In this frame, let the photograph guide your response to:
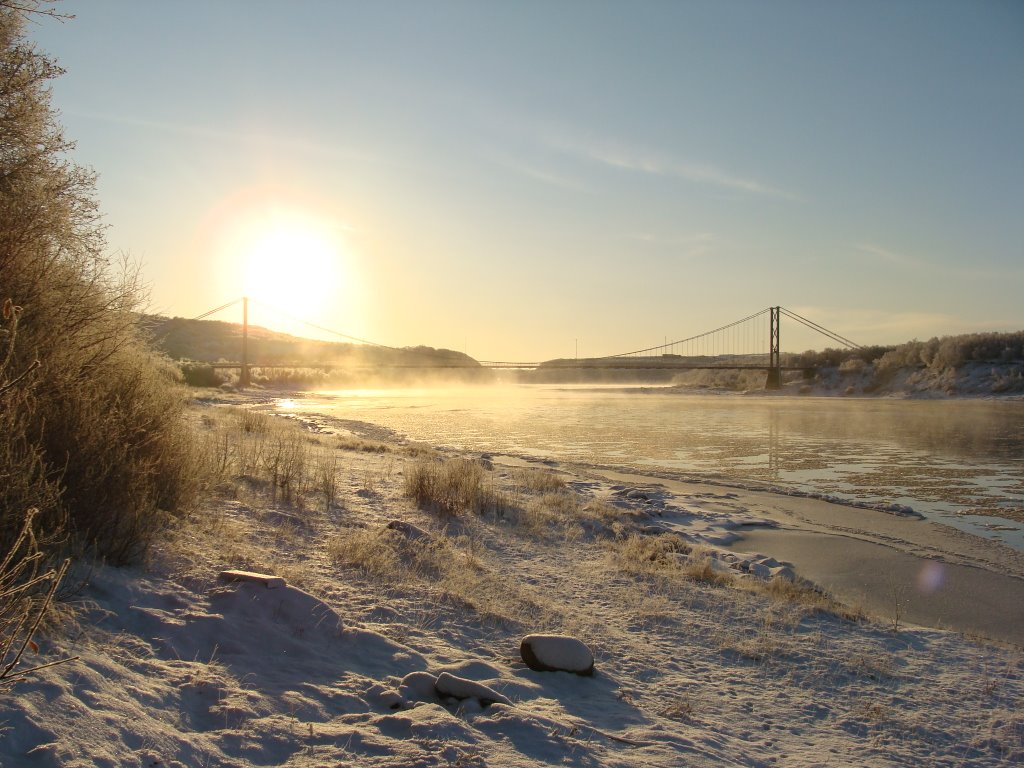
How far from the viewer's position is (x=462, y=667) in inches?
158

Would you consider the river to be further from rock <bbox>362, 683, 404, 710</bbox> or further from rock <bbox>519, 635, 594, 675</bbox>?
rock <bbox>362, 683, 404, 710</bbox>

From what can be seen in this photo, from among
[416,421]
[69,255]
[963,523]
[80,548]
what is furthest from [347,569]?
[416,421]

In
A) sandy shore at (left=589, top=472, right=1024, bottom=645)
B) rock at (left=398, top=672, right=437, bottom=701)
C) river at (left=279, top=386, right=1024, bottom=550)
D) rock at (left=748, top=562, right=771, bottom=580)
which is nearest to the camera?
rock at (left=398, top=672, right=437, bottom=701)

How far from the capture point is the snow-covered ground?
116 inches

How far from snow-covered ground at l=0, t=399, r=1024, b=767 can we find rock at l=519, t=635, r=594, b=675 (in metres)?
0.07

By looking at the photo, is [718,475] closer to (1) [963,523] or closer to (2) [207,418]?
(1) [963,523]

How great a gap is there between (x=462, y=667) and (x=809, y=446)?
56.3ft

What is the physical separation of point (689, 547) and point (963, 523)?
4.61 metres

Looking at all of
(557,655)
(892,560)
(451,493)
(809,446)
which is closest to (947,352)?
(809,446)

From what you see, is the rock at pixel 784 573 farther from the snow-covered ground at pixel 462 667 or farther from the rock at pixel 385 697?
the rock at pixel 385 697

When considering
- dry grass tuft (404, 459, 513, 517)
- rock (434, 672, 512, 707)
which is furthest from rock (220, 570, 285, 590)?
dry grass tuft (404, 459, 513, 517)

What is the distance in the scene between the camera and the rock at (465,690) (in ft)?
11.7

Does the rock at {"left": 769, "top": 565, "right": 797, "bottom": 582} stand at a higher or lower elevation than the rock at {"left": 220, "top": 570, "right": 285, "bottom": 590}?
lower

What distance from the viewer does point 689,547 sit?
7.75 m
